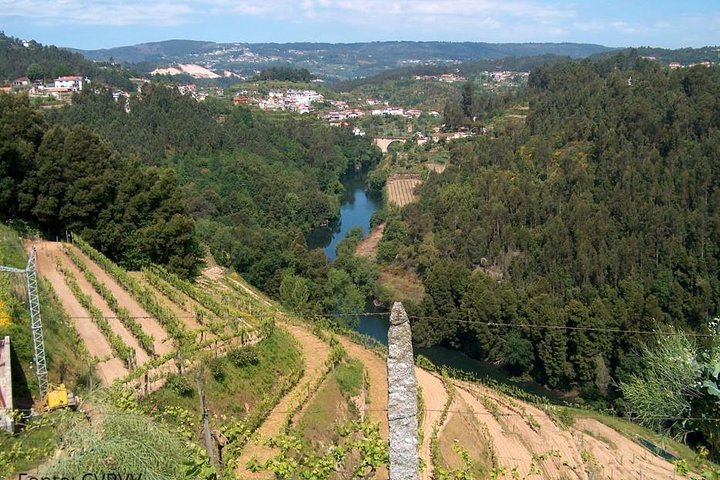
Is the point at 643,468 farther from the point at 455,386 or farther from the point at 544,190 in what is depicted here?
the point at 544,190

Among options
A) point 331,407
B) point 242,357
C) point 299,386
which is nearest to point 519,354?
point 299,386

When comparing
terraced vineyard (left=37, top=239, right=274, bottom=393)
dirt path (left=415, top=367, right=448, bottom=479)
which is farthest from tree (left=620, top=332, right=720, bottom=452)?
terraced vineyard (left=37, top=239, right=274, bottom=393)

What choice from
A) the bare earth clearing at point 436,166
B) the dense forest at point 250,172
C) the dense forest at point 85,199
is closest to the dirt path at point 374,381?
the dense forest at point 85,199

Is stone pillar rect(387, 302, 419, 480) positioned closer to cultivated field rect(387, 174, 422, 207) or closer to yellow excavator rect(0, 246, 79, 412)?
yellow excavator rect(0, 246, 79, 412)

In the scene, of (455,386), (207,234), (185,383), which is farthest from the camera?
(207,234)

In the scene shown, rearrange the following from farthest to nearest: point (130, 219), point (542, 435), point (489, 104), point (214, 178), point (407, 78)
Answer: point (407, 78) < point (489, 104) < point (214, 178) < point (130, 219) < point (542, 435)

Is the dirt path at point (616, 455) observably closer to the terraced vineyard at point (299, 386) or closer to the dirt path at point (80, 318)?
the terraced vineyard at point (299, 386)

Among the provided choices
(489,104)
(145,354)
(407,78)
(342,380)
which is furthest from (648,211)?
(407,78)

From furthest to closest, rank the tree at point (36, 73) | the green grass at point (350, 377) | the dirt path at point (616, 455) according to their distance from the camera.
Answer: the tree at point (36, 73) → the dirt path at point (616, 455) → the green grass at point (350, 377)
